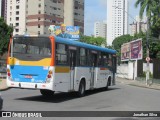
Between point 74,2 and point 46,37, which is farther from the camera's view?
point 74,2

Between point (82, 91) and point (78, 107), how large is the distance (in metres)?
5.37

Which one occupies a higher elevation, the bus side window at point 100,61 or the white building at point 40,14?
the white building at point 40,14

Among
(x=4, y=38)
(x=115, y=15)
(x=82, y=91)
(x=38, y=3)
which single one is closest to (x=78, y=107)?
(x=82, y=91)

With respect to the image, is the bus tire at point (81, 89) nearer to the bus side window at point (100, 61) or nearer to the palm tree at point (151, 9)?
the bus side window at point (100, 61)

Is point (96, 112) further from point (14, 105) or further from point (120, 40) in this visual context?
point (120, 40)

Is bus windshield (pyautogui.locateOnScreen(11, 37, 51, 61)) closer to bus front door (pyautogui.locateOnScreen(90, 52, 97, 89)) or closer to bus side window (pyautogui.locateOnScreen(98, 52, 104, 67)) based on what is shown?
bus front door (pyautogui.locateOnScreen(90, 52, 97, 89))

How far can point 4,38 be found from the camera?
77.0m

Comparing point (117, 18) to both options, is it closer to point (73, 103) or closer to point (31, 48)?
point (31, 48)

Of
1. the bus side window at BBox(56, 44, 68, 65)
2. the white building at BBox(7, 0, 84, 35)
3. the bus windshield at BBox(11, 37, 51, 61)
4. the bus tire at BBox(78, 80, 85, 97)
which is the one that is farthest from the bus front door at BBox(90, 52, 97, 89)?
the white building at BBox(7, 0, 84, 35)

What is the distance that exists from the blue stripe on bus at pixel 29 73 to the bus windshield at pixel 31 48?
1.45 ft

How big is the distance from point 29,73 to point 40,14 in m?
121

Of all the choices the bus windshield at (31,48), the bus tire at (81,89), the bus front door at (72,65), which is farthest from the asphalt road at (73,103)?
the bus windshield at (31,48)

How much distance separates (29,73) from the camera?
18.0m

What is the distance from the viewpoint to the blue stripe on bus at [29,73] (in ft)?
58.0
